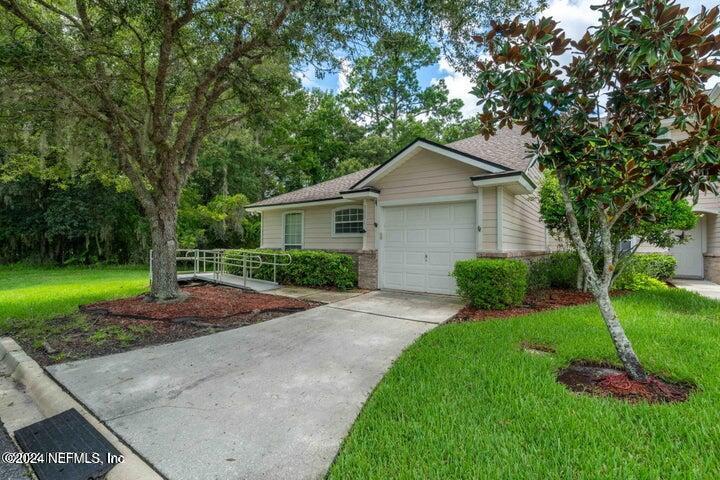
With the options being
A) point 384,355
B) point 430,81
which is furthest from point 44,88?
point 430,81

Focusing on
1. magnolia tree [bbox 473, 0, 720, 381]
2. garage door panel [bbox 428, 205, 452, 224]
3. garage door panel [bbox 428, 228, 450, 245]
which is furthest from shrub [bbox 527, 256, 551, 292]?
magnolia tree [bbox 473, 0, 720, 381]

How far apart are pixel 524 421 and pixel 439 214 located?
6.14 m

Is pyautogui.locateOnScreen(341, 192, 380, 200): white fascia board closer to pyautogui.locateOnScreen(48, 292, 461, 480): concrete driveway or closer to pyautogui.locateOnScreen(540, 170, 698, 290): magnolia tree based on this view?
pyautogui.locateOnScreen(540, 170, 698, 290): magnolia tree

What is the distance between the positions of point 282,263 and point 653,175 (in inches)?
363

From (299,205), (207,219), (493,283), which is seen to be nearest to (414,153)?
(493,283)

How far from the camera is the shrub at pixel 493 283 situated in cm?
654

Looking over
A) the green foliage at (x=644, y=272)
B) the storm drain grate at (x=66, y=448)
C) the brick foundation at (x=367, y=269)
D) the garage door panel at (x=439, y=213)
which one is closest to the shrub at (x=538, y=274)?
the green foliage at (x=644, y=272)

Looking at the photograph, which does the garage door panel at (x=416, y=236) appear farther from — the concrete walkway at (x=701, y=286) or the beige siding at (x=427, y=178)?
the concrete walkway at (x=701, y=286)

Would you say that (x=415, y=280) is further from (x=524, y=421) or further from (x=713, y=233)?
(x=713, y=233)

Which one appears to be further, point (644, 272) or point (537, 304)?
point (644, 272)

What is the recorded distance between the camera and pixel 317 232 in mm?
12000

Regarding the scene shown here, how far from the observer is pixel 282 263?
10773 mm

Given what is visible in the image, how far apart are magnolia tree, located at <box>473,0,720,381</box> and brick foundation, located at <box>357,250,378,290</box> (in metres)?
6.01

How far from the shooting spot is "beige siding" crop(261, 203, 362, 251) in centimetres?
1109
